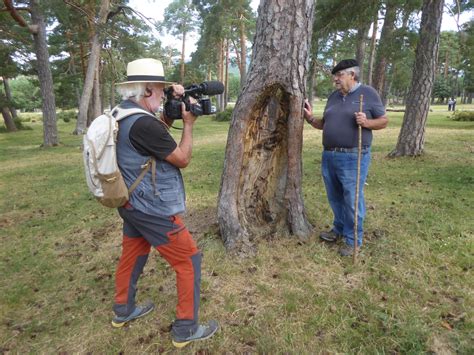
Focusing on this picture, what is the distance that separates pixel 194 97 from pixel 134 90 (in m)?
0.49

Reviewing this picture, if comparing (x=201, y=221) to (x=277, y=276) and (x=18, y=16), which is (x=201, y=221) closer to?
(x=277, y=276)

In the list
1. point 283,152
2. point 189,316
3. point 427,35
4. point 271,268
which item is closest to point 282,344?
point 189,316

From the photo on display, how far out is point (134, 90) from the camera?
2.28m

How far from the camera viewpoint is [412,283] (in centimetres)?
316

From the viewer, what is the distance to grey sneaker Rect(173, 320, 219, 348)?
2527 millimetres

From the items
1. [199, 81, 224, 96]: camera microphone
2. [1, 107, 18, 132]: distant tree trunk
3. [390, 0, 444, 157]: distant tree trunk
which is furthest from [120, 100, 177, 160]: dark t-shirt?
[1, 107, 18, 132]: distant tree trunk

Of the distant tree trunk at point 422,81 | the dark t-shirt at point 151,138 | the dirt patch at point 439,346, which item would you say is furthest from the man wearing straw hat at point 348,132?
the distant tree trunk at point 422,81

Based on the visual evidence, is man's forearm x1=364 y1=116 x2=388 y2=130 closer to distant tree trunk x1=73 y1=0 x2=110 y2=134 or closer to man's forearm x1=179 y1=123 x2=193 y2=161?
man's forearm x1=179 y1=123 x2=193 y2=161

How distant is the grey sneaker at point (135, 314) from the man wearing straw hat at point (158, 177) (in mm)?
502

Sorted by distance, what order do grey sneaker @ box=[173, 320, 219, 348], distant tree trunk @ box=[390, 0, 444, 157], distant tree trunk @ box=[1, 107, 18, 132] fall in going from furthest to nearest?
distant tree trunk @ box=[1, 107, 18, 132], distant tree trunk @ box=[390, 0, 444, 157], grey sneaker @ box=[173, 320, 219, 348]

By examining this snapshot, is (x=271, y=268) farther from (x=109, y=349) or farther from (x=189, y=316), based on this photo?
(x=109, y=349)

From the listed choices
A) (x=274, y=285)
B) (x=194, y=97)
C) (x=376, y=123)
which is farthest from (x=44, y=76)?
(x=376, y=123)

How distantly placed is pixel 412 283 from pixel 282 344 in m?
1.50

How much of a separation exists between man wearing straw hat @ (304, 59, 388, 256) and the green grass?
57cm
